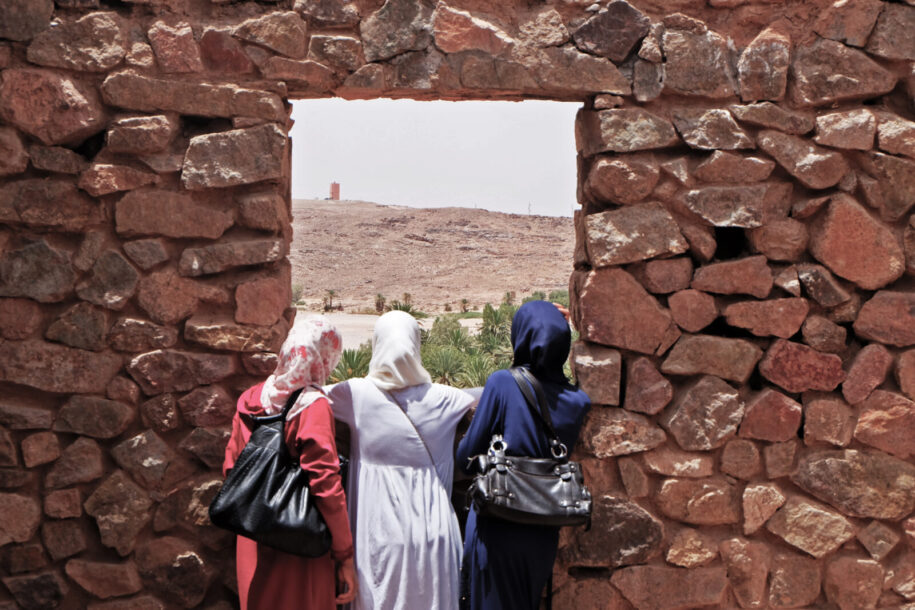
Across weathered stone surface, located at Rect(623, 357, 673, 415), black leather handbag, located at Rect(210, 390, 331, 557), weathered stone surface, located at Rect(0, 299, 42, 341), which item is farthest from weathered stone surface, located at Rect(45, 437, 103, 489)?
weathered stone surface, located at Rect(623, 357, 673, 415)

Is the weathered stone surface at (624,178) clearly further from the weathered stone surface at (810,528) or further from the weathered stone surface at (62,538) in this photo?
the weathered stone surface at (62,538)

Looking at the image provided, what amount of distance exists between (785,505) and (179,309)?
2.81 meters

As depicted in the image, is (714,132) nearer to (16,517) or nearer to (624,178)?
(624,178)

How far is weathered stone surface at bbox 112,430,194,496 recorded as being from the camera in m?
3.64

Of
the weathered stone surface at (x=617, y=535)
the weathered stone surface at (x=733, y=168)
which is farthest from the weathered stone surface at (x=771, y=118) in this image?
the weathered stone surface at (x=617, y=535)

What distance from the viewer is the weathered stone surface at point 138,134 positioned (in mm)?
3594

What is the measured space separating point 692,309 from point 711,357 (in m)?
0.23

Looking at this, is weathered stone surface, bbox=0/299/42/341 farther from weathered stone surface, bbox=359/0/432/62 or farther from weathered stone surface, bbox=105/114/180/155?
weathered stone surface, bbox=359/0/432/62

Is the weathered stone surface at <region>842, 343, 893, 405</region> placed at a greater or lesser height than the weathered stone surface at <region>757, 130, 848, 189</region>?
lesser

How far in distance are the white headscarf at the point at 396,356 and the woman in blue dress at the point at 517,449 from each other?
28cm

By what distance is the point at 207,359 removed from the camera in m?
→ 3.66

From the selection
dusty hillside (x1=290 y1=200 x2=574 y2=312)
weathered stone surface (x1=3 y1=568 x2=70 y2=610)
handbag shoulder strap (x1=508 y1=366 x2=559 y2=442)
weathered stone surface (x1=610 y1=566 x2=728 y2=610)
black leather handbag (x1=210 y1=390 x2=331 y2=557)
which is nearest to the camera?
black leather handbag (x1=210 y1=390 x2=331 y2=557)

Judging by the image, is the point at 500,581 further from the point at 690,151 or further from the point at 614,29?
the point at 614,29

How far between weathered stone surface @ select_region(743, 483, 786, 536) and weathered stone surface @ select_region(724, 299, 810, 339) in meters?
0.68
